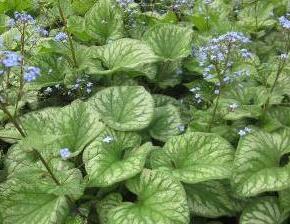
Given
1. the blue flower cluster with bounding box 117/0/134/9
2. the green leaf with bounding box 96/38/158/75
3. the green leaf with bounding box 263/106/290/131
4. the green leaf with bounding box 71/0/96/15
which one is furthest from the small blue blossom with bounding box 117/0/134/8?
the green leaf with bounding box 263/106/290/131

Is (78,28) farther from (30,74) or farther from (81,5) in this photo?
(30,74)

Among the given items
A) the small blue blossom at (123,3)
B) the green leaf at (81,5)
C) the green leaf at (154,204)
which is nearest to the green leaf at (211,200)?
the green leaf at (154,204)

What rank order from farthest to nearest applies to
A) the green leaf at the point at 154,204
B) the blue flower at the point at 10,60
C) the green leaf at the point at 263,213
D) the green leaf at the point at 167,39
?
the green leaf at the point at 167,39 < the green leaf at the point at 263,213 < the green leaf at the point at 154,204 < the blue flower at the point at 10,60

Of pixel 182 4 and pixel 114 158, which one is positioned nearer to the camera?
pixel 114 158

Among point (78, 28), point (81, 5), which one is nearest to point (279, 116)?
point (78, 28)

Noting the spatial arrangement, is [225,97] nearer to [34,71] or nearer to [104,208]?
[104,208]

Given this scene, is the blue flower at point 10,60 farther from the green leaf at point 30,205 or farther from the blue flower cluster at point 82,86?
the blue flower cluster at point 82,86
